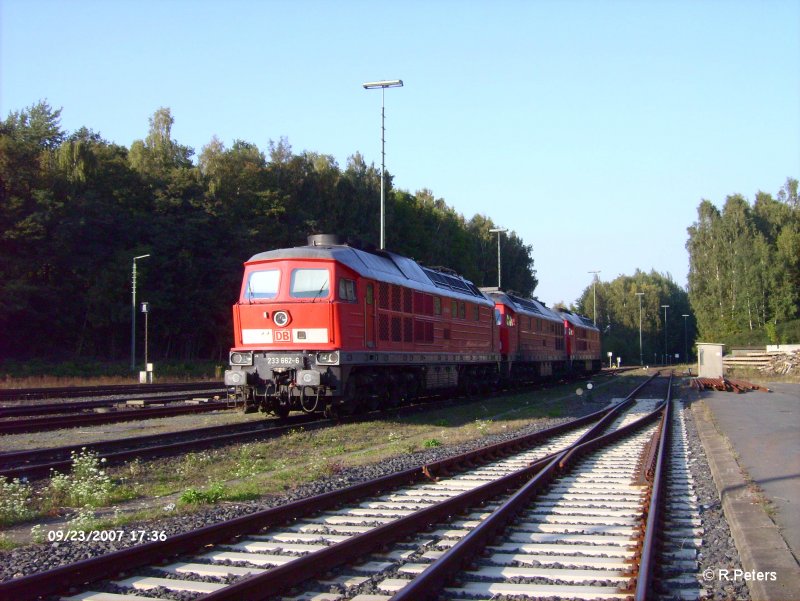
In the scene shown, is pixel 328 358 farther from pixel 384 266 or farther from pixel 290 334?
pixel 384 266

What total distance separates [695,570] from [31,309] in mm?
46492

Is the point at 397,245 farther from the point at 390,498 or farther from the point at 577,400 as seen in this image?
the point at 390,498

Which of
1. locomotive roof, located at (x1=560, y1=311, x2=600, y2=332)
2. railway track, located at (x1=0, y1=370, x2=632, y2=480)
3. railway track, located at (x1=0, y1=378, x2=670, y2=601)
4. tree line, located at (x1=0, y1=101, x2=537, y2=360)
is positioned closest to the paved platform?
railway track, located at (x1=0, y1=378, x2=670, y2=601)

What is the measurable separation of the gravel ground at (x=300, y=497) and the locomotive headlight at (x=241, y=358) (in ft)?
19.0

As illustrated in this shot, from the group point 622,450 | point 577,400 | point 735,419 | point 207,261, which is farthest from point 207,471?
point 207,261

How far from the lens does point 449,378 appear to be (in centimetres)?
→ 2433

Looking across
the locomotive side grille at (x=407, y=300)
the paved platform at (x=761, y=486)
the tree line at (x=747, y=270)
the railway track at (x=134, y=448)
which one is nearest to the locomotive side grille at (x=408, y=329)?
the locomotive side grille at (x=407, y=300)

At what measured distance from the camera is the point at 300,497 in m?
9.01

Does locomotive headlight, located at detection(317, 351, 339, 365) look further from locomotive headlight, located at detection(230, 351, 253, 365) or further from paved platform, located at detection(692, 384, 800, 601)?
paved platform, located at detection(692, 384, 800, 601)

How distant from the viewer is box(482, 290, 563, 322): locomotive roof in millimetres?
32594

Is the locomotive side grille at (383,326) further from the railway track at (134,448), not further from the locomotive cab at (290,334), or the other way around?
the railway track at (134,448)

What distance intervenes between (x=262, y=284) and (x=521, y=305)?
19.4 metres

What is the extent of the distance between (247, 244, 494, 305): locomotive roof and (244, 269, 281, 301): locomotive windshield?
0.36m

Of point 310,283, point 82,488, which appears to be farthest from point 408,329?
point 82,488
